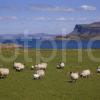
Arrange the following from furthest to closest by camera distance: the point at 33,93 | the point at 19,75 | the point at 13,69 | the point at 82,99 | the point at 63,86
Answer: the point at 13,69 → the point at 19,75 → the point at 63,86 → the point at 33,93 → the point at 82,99

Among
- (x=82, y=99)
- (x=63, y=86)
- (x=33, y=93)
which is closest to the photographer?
(x=82, y=99)

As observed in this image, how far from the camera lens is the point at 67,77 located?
117ft

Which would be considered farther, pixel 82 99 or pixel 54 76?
pixel 54 76

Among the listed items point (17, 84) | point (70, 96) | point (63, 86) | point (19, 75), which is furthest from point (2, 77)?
point (70, 96)

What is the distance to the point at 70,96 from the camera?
25.8 meters

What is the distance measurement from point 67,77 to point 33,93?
9.18m

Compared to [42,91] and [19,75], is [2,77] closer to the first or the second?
[19,75]

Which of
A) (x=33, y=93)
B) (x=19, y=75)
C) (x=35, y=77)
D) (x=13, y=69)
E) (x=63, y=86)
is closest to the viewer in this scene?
(x=33, y=93)

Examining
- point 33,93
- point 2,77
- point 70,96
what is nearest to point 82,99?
point 70,96

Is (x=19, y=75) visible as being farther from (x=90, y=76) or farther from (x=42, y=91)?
(x=42, y=91)

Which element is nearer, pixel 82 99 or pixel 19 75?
pixel 82 99

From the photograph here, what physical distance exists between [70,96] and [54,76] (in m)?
10.7

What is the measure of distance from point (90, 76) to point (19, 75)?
7.08 m

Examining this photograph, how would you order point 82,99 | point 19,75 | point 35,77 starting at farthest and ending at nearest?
point 19,75
point 35,77
point 82,99
